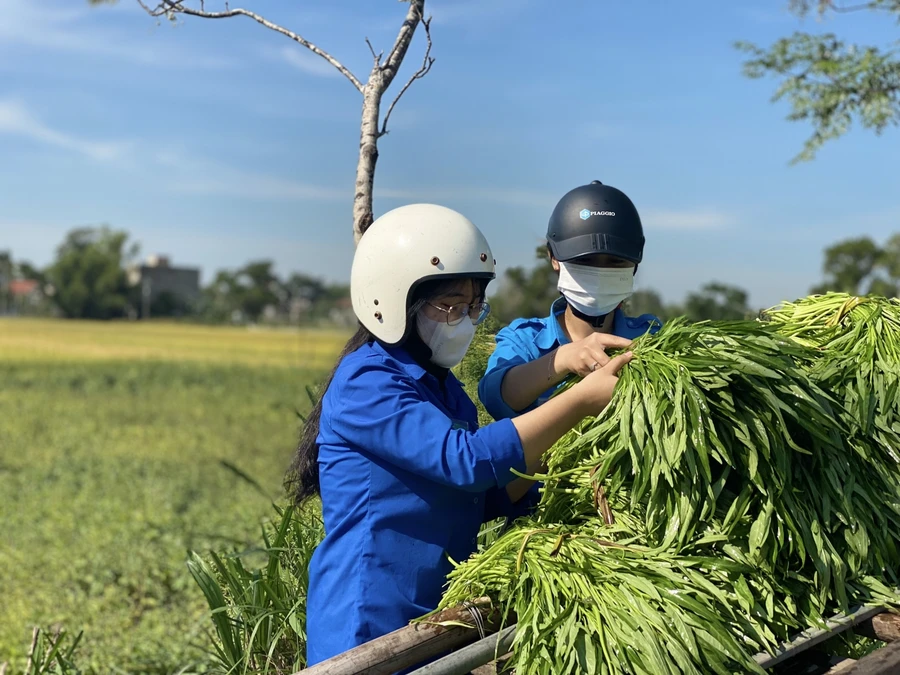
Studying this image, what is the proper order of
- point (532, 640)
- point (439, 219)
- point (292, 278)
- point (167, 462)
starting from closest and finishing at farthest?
point (532, 640), point (439, 219), point (167, 462), point (292, 278)

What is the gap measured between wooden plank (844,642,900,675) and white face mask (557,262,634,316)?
1.41 meters

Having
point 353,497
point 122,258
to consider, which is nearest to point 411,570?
point 353,497

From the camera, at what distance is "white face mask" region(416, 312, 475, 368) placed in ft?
7.52

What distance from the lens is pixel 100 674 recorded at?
17.3 feet

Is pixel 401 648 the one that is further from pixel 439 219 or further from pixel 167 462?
pixel 167 462

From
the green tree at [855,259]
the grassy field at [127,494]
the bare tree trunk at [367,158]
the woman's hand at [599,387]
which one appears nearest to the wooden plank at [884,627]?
the woman's hand at [599,387]

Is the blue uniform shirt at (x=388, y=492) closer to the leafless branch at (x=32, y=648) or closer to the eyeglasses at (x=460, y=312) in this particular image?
the eyeglasses at (x=460, y=312)

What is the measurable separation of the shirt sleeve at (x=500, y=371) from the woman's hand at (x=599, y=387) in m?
0.56

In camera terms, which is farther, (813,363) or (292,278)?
(292,278)

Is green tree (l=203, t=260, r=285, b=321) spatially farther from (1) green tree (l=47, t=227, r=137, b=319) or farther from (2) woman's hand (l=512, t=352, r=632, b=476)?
(2) woman's hand (l=512, t=352, r=632, b=476)

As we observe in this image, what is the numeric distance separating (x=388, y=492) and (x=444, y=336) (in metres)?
0.46

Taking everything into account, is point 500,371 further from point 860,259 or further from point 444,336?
point 860,259

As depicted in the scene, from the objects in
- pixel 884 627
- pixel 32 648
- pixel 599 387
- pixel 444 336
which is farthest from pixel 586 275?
pixel 32 648

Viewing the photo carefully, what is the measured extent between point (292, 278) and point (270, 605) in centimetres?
8274
